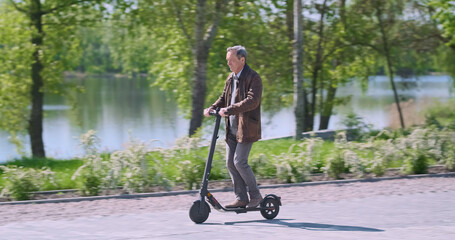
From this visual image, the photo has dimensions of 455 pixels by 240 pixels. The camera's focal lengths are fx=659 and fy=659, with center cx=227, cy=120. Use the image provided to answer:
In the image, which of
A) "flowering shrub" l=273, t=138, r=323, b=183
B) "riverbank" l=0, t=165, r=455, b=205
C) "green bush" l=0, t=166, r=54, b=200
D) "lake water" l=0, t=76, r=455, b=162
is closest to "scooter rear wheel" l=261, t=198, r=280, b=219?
"riverbank" l=0, t=165, r=455, b=205

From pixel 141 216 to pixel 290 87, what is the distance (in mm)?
12591

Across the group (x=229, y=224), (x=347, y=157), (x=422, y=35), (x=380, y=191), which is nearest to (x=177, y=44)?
(x=422, y=35)

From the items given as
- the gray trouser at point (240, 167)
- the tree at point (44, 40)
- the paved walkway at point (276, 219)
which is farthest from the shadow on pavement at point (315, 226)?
the tree at point (44, 40)

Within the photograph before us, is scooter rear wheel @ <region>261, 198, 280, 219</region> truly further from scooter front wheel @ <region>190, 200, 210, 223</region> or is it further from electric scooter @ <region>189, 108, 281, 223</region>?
scooter front wheel @ <region>190, 200, 210, 223</region>

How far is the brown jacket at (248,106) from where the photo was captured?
6543mm

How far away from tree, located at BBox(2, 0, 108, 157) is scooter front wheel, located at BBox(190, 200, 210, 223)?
12.5 metres

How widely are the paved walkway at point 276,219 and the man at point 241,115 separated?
1.51ft

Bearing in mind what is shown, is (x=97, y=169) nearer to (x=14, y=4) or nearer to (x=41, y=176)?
(x=41, y=176)

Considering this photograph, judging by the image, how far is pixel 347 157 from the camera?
1035cm

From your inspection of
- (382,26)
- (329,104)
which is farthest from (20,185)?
(382,26)

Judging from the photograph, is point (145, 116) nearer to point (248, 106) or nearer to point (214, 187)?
point (214, 187)

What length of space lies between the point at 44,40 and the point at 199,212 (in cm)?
1361

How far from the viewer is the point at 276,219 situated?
699 centimetres

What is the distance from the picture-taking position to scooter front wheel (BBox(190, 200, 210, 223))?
6.64 meters
